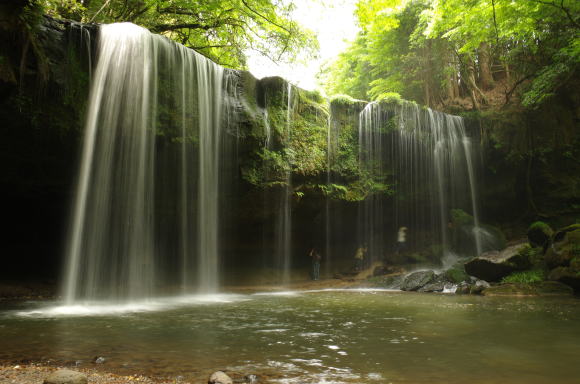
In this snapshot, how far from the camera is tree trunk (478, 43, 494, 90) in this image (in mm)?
20844

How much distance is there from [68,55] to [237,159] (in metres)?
5.71

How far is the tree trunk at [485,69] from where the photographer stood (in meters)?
20.8

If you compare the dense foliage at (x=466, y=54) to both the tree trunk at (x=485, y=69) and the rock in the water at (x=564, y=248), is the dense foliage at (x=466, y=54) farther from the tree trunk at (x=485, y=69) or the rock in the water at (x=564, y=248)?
the rock in the water at (x=564, y=248)

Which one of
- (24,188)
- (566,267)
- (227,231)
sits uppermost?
(24,188)

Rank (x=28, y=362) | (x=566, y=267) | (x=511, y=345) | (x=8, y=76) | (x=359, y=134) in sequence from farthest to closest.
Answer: (x=359, y=134) < (x=566, y=267) < (x=8, y=76) < (x=511, y=345) < (x=28, y=362)

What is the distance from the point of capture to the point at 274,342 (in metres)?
4.78

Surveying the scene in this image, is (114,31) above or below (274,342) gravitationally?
above

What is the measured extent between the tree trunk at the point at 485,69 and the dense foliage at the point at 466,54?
51mm

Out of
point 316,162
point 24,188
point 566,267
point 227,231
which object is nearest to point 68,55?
point 24,188

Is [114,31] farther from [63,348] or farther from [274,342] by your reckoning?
[274,342]

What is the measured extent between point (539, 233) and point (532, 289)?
3579 mm

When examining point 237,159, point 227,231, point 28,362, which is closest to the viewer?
point 28,362

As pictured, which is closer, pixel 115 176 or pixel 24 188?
pixel 115 176

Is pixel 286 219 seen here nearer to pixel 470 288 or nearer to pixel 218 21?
pixel 470 288
